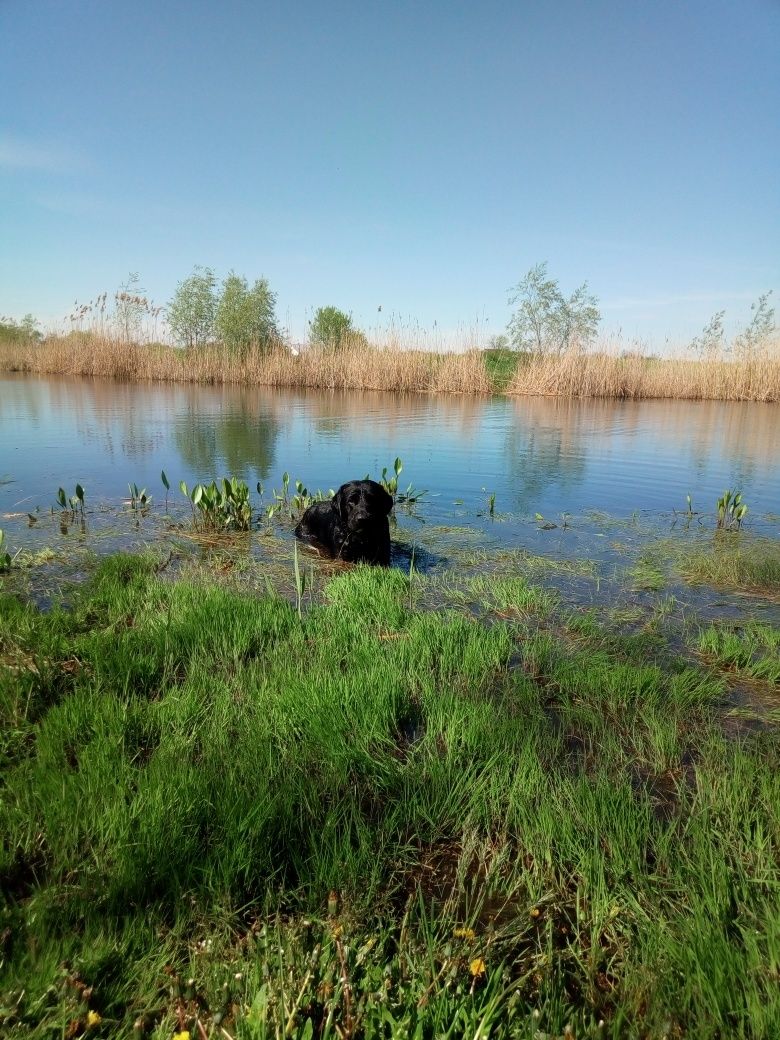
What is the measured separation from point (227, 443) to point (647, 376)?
80.2ft

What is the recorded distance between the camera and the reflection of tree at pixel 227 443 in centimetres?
998

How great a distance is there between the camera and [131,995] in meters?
1.29

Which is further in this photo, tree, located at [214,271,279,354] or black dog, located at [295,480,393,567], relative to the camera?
tree, located at [214,271,279,354]

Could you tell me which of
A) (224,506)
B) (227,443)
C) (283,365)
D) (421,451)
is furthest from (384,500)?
(283,365)

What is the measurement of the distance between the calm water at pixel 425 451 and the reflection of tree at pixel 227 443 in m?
0.05

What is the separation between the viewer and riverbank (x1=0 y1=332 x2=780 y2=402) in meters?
26.9

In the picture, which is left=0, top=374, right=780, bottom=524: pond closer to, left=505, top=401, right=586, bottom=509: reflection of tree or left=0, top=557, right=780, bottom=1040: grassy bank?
left=505, top=401, right=586, bottom=509: reflection of tree

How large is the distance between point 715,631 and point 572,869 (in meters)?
2.64

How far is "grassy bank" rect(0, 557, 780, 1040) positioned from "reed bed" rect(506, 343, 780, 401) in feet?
84.5

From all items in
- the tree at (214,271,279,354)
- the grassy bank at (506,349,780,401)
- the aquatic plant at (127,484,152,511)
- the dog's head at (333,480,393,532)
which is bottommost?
the aquatic plant at (127,484,152,511)

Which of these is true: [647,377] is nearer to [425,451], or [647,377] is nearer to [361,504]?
[425,451]

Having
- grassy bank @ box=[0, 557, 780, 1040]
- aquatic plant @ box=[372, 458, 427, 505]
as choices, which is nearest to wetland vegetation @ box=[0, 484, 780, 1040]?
grassy bank @ box=[0, 557, 780, 1040]

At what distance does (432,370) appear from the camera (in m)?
28.5

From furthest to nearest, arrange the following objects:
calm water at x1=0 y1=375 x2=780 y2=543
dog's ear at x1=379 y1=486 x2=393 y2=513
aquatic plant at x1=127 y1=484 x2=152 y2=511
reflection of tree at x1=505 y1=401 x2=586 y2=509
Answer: reflection of tree at x1=505 y1=401 x2=586 y2=509, calm water at x1=0 y1=375 x2=780 y2=543, aquatic plant at x1=127 y1=484 x2=152 y2=511, dog's ear at x1=379 y1=486 x2=393 y2=513
